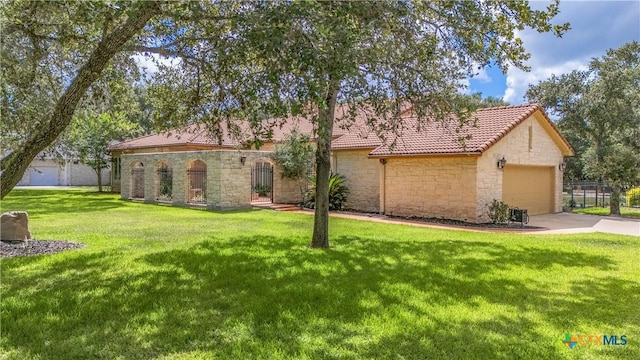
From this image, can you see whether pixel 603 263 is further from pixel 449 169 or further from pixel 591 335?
pixel 449 169

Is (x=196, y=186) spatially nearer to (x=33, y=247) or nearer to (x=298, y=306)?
(x=33, y=247)

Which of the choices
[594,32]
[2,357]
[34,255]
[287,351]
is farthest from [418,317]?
[594,32]

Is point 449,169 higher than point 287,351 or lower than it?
higher

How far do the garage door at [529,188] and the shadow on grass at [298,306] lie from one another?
9.76 meters

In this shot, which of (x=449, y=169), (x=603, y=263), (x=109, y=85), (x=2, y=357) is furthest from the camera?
(x=449, y=169)

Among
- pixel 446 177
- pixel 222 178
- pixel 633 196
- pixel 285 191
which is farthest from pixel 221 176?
pixel 633 196

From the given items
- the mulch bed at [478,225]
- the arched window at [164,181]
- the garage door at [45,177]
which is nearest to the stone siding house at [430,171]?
the arched window at [164,181]

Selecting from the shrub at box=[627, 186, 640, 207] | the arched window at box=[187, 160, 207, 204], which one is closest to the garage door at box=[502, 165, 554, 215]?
the shrub at box=[627, 186, 640, 207]

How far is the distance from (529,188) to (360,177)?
7992 millimetres

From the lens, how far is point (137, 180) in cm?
2719

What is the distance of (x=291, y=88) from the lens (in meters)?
6.51

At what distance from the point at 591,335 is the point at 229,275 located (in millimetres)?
5483
